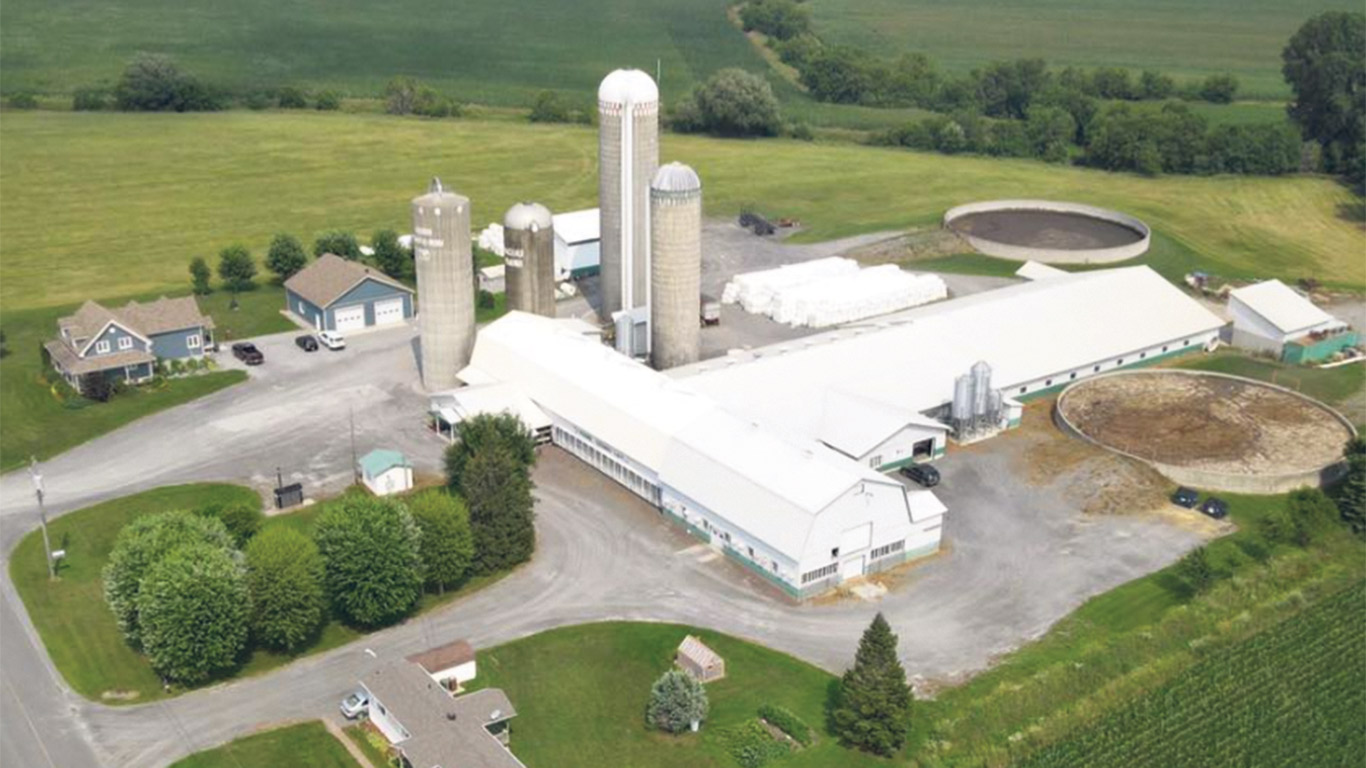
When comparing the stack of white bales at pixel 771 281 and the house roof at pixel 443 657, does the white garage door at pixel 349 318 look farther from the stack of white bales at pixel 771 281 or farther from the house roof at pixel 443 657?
the house roof at pixel 443 657

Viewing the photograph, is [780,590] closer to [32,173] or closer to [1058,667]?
[1058,667]

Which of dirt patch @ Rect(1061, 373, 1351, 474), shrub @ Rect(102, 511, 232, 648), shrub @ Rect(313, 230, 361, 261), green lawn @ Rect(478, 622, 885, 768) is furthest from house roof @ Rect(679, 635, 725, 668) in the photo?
shrub @ Rect(313, 230, 361, 261)

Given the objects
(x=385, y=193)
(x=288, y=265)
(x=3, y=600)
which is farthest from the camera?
(x=385, y=193)

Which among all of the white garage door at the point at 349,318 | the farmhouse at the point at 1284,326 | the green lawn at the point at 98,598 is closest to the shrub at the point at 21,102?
the white garage door at the point at 349,318

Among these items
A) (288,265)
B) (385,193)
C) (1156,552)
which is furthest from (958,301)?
(385,193)

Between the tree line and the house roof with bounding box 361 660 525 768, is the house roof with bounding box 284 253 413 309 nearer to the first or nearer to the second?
the tree line
